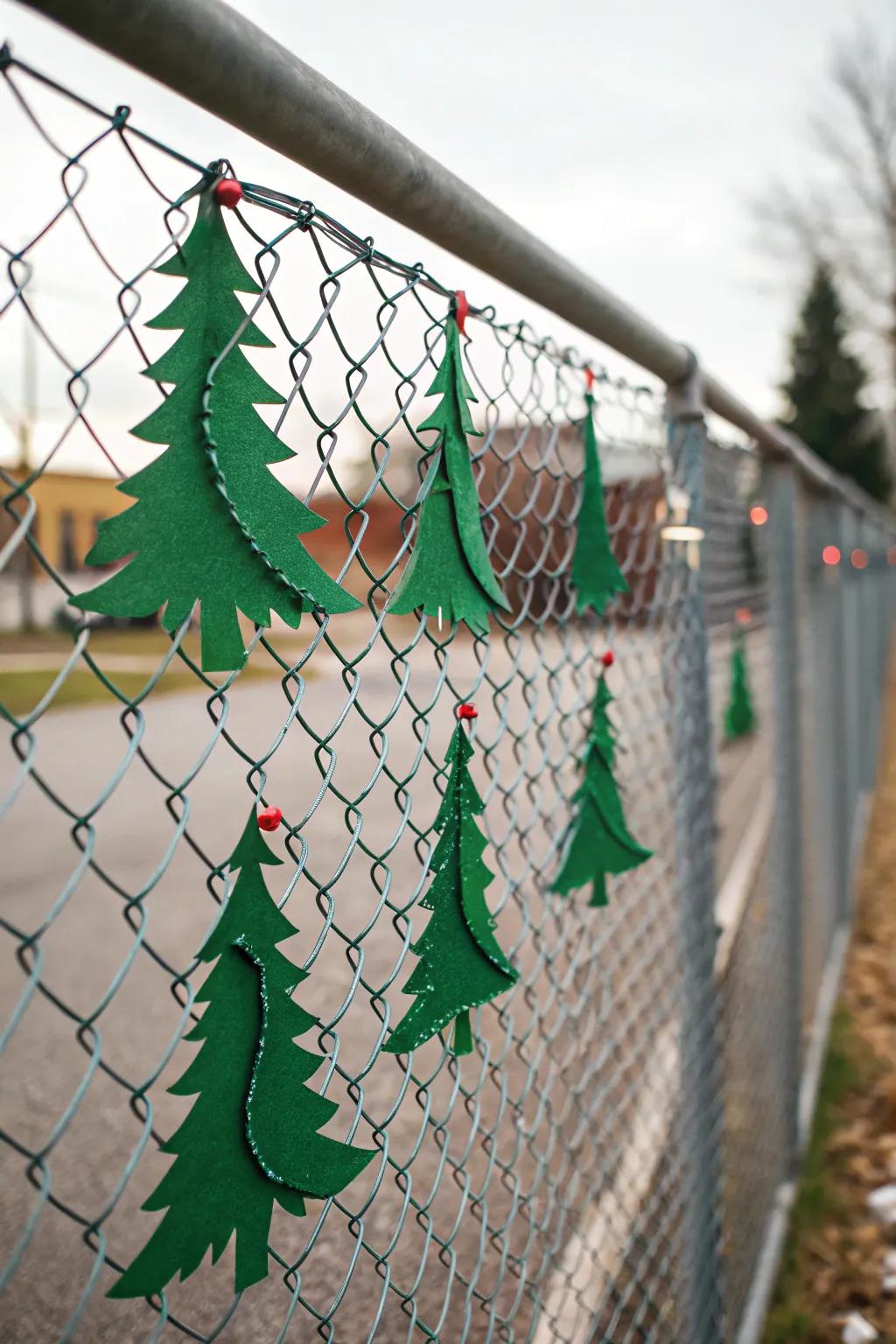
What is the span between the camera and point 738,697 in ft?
15.3

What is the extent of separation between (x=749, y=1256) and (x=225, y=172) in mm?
2830

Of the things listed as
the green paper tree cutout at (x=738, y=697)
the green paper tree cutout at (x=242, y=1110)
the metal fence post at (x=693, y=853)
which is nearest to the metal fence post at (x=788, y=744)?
the metal fence post at (x=693, y=853)

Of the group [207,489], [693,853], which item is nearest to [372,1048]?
[693,853]

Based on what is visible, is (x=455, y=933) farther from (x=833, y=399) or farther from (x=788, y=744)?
(x=833, y=399)

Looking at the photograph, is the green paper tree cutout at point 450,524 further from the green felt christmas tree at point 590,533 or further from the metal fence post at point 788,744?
the metal fence post at point 788,744

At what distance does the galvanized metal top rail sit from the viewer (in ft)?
2.44

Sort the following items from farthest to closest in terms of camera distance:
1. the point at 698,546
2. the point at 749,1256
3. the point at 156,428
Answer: the point at 749,1256 < the point at 698,546 < the point at 156,428

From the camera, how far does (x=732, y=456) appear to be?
264 centimetres

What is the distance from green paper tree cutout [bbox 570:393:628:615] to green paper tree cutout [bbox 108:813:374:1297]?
852mm

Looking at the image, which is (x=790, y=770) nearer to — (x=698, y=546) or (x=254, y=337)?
(x=698, y=546)

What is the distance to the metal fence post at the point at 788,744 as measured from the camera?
2.95 meters

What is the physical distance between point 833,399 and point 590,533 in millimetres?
31394

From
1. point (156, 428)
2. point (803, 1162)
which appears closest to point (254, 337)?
point (156, 428)

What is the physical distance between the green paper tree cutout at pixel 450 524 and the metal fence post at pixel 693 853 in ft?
2.95
